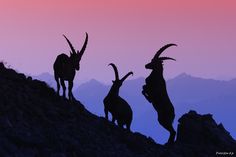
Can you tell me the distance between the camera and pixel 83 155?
18828 millimetres

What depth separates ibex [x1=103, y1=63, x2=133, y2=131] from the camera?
2630cm

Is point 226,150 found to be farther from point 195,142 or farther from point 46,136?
point 46,136

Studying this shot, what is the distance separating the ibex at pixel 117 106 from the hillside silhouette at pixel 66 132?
1.52 meters

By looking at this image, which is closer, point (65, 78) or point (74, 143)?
point (74, 143)

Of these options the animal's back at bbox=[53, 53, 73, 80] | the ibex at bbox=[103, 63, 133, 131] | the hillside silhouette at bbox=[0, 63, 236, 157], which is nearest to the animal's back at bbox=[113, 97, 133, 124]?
the ibex at bbox=[103, 63, 133, 131]

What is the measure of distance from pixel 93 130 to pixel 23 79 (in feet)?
14.2

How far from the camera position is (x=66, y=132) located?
65.4ft

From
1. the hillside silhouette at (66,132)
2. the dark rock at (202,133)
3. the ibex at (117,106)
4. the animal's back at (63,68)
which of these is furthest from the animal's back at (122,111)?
the animal's back at (63,68)

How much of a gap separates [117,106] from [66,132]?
679 centimetres

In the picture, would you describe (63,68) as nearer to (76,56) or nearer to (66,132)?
(76,56)

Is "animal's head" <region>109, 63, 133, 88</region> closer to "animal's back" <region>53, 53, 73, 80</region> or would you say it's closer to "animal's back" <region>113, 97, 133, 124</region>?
"animal's back" <region>113, 97, 133, 124</region>

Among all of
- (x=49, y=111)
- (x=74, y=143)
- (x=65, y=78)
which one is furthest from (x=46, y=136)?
(x=65, y=78)

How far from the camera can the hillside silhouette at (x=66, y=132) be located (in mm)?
17859

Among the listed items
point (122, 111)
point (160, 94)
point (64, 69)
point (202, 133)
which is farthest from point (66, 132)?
point (202, 133)
